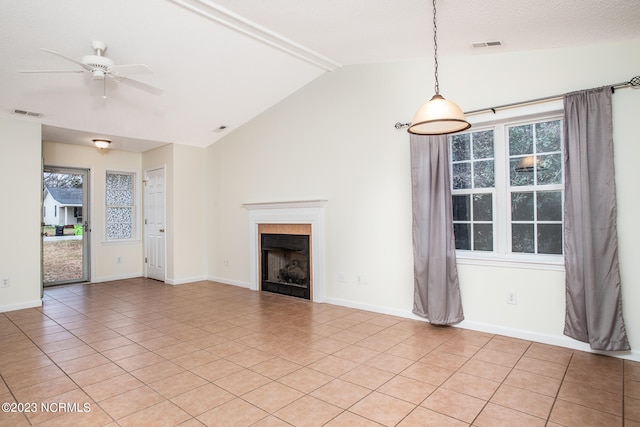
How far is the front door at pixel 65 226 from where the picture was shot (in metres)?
6.45

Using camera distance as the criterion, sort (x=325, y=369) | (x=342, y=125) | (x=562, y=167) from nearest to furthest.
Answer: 1. (x=325, y=369)
2. (x=562, y=167)
3. (x=342, y=125)

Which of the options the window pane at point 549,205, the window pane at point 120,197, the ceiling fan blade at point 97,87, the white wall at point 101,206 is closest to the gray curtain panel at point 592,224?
the window pane at point 549,205

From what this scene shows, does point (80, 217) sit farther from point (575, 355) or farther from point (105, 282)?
point (575, 355)

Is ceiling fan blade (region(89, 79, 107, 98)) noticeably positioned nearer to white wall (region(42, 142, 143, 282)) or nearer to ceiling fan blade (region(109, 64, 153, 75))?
ceiling fan blade (region(109, 64, 153, 75))

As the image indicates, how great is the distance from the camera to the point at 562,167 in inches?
133

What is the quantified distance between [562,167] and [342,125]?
2597mm

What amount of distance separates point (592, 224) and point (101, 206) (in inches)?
298

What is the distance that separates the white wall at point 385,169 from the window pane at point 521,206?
53 centimetres

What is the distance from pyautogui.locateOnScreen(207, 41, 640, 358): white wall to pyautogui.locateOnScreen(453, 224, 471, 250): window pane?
0.25 m

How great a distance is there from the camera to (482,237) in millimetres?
3865

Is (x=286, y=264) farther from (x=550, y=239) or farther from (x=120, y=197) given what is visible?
(x=120, y=197)

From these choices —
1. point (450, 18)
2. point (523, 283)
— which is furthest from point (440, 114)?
point (523, 283)

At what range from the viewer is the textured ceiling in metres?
2.91

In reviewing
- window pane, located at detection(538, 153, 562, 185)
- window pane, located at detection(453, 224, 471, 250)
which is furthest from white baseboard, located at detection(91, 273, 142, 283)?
window pane, located at detection(538, 153, 562, 185)
